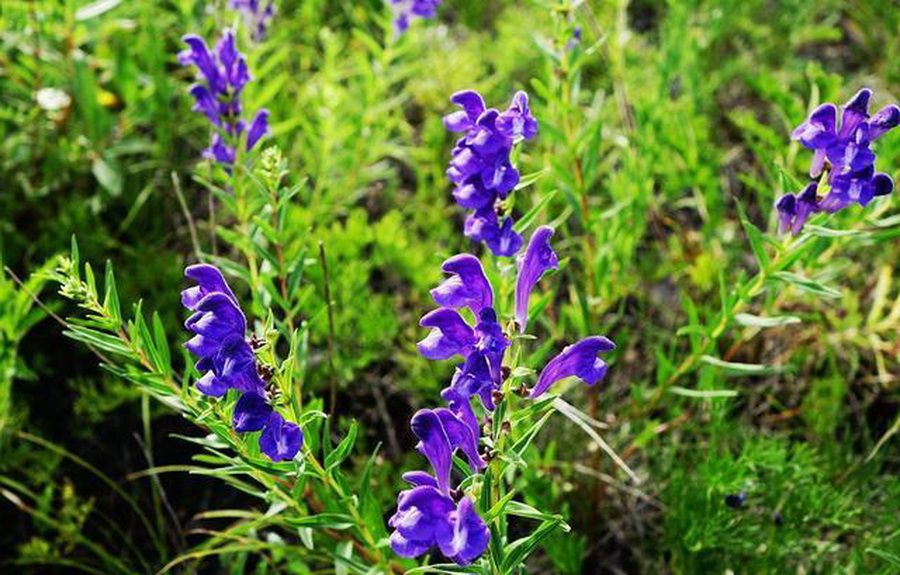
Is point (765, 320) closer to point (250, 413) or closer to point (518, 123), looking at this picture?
point (518, 123)

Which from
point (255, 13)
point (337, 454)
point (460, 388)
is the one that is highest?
point (255, 13)

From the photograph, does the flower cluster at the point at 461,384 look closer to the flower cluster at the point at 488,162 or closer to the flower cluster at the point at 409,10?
the flower cluster at the point at 488,162

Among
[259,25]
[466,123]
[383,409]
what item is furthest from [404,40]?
[466,123]

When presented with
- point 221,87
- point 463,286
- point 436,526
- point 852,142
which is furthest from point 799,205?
point 221,87

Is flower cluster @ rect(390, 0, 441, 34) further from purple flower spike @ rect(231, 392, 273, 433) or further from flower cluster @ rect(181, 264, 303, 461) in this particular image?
purple flower spike @ rect(231, 392, 273, 433)

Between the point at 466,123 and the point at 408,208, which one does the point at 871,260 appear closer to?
the point at 408,208
